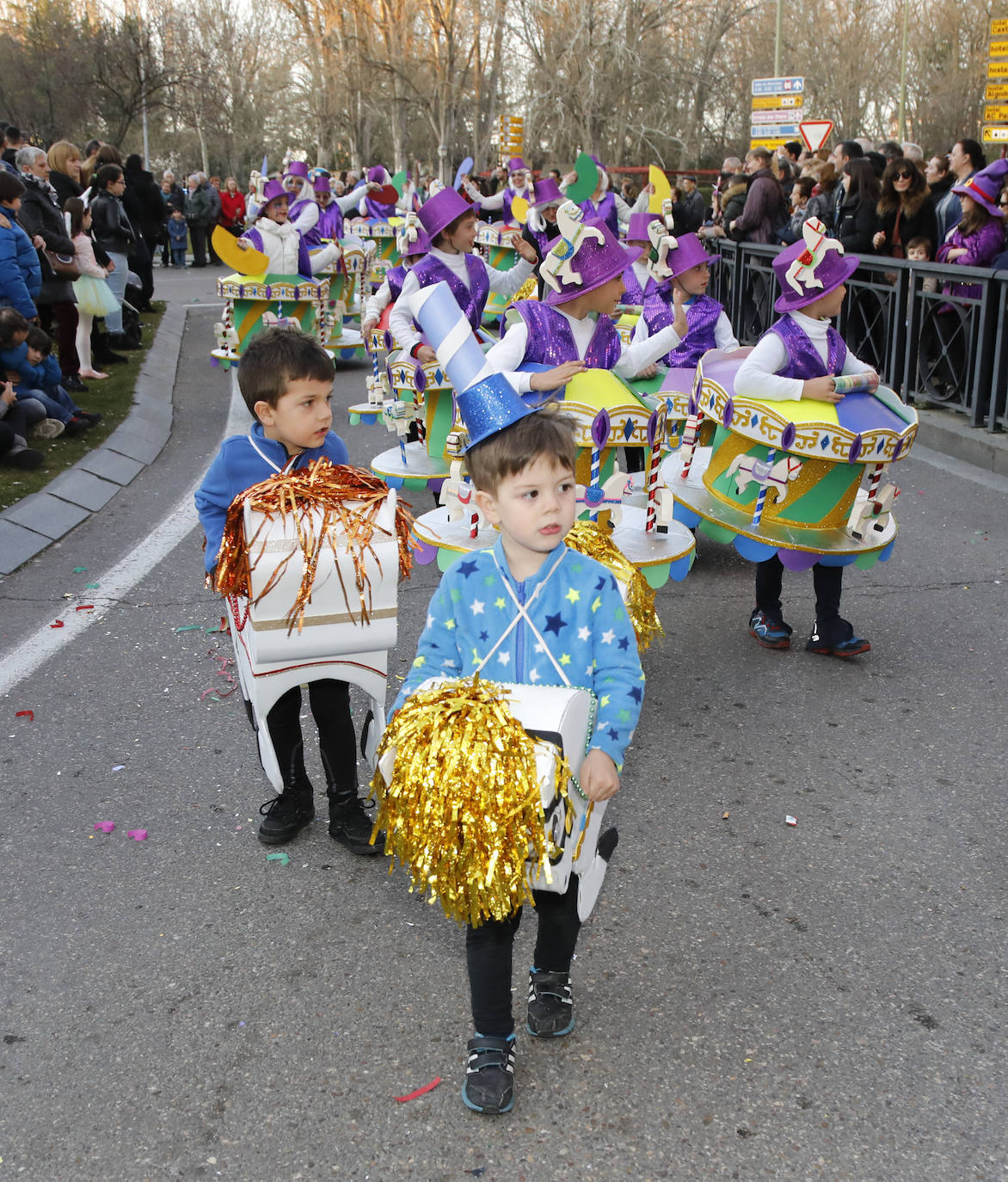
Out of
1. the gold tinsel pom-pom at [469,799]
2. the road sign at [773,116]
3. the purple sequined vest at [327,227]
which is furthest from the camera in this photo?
the road sign at [773,116]

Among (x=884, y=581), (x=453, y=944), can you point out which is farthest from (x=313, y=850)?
(x=884, y=581)

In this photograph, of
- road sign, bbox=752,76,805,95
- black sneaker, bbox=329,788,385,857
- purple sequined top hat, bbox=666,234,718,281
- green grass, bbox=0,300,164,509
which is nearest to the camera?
black sneaker, bbox=329,788,385,857

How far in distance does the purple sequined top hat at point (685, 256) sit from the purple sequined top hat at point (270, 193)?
6366 mm

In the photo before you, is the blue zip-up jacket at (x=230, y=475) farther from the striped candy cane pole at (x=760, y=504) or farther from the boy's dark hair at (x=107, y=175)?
the boy's dark hair at (x=107, y=175)

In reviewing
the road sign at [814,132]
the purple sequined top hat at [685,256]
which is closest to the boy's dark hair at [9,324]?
the purple sequined top hat at [685,256]

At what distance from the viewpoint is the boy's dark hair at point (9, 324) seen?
822cm

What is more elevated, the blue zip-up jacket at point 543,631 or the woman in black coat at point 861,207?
the woman in black coat at point 861,207

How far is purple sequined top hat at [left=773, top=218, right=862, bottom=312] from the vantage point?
4.93 meters

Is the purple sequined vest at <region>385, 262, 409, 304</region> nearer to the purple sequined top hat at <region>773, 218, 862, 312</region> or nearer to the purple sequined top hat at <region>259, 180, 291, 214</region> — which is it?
the purple sequined top hat at <region>773, 218, 862, 312</region>

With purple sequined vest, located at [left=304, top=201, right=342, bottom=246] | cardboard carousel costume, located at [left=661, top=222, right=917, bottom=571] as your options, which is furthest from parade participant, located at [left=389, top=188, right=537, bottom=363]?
Result: purple sequined vest, located at [left=304, top=201, right=342, bottom=246]

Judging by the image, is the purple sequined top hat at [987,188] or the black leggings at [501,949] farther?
the purple sequined top hat at [987,188]

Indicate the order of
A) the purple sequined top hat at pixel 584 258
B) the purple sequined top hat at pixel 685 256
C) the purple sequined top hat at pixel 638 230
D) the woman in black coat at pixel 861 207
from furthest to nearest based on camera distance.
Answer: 1. the woman in black coat at pixel 861 207
2. the purple sequined top hat at pixel 638 230
3. the purple sequined top hat at pixel 685 256
4. the purple sequined top hat at pixel 584 258

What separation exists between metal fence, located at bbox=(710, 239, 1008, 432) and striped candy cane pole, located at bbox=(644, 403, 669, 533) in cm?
408

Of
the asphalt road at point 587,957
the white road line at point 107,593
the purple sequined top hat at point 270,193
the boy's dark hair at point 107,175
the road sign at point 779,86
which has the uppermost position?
the road sign at point 779,86
